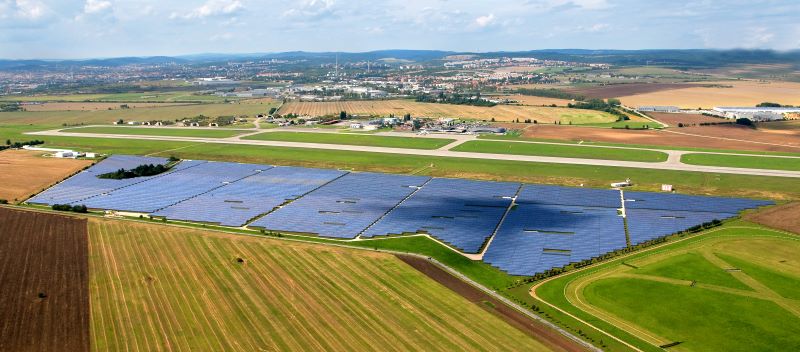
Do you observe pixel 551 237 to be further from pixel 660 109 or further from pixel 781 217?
pixel 660 109

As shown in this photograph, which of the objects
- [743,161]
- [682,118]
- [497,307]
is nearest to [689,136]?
[743,161]

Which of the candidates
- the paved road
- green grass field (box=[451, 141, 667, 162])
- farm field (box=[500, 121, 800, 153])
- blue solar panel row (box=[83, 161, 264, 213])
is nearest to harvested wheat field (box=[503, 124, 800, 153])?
farm field (box=[500, 121, 800, 153])

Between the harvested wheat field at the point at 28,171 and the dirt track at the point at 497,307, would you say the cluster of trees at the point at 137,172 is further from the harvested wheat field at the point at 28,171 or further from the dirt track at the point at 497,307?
the dirt track at the point at 497,307

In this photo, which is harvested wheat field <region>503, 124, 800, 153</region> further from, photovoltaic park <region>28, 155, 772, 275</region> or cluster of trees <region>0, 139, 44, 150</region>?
cluster of trees <region>0, 139, 44, 150</region>

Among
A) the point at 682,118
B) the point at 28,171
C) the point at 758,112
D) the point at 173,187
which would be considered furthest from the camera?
the point at 758,112

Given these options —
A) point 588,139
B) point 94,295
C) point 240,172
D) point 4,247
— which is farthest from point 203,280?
point 588,139
